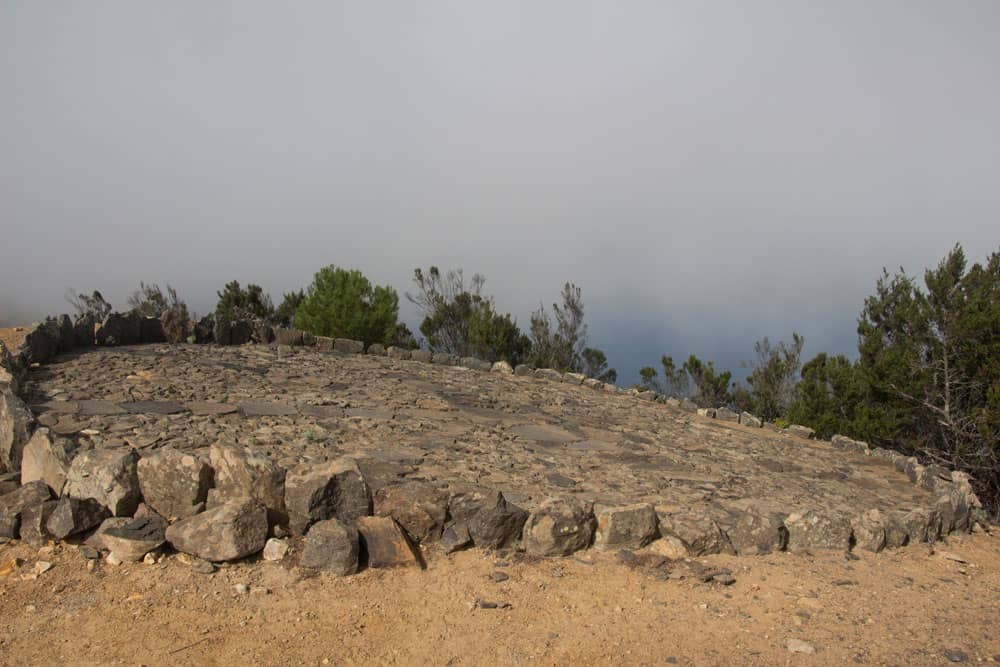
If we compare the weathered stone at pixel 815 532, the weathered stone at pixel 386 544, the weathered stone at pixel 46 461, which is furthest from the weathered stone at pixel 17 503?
the weathered stone at pixel 815 532

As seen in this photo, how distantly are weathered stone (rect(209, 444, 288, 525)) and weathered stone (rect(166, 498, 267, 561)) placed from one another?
0.20 metres

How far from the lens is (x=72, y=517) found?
173 inches

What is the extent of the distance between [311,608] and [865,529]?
425 centimetres

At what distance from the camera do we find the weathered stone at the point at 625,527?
5.02 metres

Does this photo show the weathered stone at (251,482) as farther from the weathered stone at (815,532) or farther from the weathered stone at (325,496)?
the weathered stone at (815,532)

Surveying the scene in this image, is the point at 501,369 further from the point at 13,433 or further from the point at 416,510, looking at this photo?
the point at 13,433

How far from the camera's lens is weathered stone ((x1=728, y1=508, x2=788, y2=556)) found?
5.21 m

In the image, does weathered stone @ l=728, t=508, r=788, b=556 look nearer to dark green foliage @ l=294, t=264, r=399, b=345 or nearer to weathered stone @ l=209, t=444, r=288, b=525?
weathered stone @ l=209, t=444, r=288, b=525

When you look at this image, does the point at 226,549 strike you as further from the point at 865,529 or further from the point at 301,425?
the point at 865,529

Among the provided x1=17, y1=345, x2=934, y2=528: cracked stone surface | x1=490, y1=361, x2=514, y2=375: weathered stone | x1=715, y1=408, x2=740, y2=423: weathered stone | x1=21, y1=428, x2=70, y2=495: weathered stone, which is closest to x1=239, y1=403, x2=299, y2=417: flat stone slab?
x1=17, y1=345, x2=934, y2=528: cracked stone surface

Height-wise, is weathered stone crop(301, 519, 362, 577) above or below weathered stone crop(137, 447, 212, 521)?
below

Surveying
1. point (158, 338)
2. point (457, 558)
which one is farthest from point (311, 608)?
point (158, 338)

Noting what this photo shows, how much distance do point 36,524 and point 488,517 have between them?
282cm

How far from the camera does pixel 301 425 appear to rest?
6.84 metres
